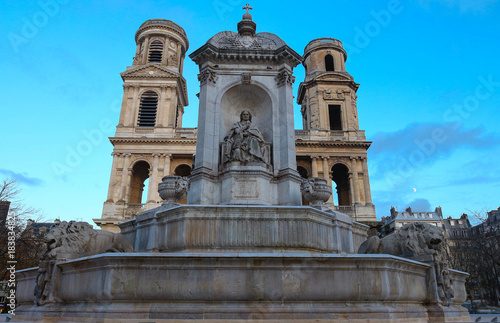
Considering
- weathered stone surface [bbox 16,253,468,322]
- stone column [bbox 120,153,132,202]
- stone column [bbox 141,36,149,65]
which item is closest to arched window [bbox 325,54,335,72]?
stone column [bbox 141,36,149,65]

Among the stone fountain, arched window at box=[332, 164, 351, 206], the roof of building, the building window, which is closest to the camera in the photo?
the stone fountain

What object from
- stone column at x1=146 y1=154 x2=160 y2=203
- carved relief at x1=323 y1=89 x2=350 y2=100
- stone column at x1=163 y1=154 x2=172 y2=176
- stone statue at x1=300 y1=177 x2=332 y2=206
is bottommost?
stone statue at x1=300 y1=177 x2=332 y2=206

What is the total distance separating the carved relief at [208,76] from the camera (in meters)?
11.0

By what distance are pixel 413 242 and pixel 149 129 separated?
123ft

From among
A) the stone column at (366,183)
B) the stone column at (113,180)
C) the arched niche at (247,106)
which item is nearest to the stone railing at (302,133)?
the stone column at (366,183)

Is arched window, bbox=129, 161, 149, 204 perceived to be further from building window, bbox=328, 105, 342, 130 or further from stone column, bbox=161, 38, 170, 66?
building window, bbox=328, 105, 342, 130

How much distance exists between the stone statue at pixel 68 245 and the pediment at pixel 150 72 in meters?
38.2

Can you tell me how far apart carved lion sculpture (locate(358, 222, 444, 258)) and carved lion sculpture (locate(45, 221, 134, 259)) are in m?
5.76

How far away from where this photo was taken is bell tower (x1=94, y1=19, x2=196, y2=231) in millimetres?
38406

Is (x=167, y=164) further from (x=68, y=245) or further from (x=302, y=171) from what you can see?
(x=68, y=245)

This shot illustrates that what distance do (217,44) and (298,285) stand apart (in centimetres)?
821

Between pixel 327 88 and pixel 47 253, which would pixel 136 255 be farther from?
pixel 327 88

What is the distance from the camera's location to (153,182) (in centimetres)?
3878

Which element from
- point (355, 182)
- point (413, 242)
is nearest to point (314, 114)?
point (355, 182)
